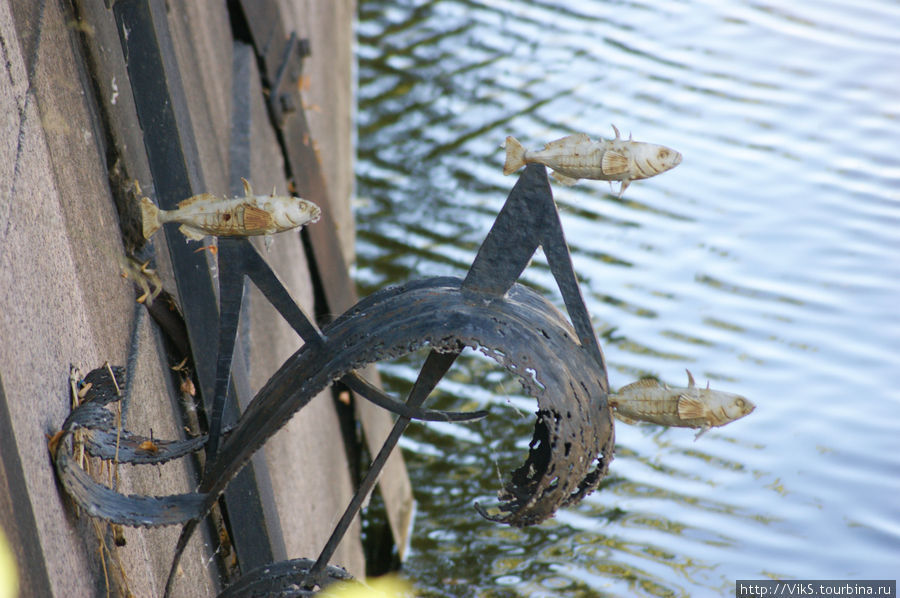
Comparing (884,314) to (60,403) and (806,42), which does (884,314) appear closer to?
(806,42)

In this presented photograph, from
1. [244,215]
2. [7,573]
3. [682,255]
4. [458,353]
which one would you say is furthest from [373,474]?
[682,255]

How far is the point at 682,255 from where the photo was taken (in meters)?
5.90

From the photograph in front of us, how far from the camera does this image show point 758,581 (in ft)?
12.8

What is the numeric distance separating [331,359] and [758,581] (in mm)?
2772

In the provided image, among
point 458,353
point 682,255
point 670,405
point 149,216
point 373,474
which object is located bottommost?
point 682,255

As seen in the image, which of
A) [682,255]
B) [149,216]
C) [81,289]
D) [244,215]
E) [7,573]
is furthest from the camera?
[682,255]

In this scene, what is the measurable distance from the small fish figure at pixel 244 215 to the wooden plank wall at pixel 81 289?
0.92 ft

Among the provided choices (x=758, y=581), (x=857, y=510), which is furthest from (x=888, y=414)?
(x=758, y=581)

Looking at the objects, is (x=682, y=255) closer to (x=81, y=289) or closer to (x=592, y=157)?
(x=592, y=157)

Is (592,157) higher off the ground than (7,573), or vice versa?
(592,157)

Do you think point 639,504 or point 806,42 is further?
point 806,42

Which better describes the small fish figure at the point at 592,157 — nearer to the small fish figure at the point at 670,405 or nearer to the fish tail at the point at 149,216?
the small fish figure at the point at 670,405

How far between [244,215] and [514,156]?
1.65 ft

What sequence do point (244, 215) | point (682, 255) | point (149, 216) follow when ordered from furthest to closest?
point (682, 255) → point (149, 216) → point (244, 215)
